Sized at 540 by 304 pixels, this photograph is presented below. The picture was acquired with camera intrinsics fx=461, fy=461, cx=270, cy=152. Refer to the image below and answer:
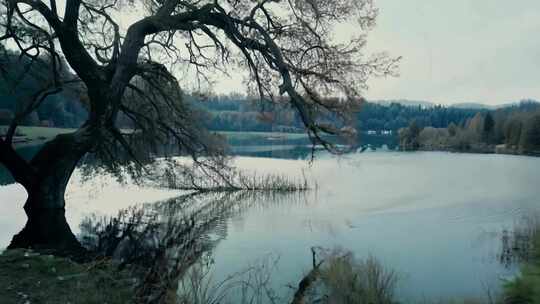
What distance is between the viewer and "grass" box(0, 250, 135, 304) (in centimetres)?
520

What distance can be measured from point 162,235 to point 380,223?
613 centimetres

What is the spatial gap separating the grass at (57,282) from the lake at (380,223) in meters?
2.09

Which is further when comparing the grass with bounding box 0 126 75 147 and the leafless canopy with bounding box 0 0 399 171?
the grass with bounding box 0 126 75 147

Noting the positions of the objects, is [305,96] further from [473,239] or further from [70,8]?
[70,8]

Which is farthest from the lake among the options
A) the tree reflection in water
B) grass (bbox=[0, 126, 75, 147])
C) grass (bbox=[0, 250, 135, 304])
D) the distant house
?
the distant house

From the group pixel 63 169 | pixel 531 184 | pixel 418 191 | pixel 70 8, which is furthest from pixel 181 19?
pixel 531 184

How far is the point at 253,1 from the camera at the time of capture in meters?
10.7

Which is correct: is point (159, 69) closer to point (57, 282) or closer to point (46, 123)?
point (57, 282)

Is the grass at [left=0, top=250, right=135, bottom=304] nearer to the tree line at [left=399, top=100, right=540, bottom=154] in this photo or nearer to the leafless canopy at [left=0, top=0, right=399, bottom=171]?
the leafless canopy at [left=0, top=0, right=399, bottom=171]

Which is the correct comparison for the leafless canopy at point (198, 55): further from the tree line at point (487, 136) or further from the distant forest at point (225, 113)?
the tree line at point (487, 136)

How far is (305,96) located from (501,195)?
12.7 meters

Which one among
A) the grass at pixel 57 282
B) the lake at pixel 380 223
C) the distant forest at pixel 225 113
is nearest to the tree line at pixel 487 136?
the distant forest at pixel 225 113

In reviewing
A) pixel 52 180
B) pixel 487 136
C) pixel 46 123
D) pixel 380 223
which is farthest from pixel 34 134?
pixel 487 136

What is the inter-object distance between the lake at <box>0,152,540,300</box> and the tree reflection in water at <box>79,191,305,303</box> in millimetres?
391
